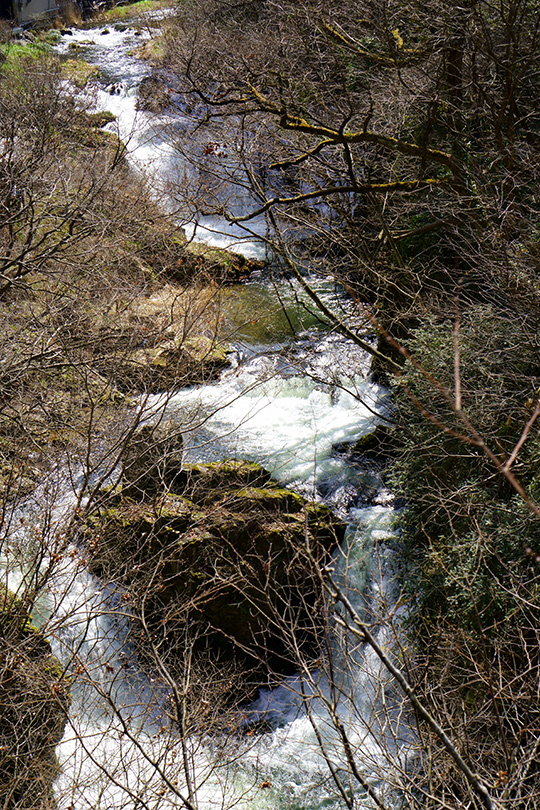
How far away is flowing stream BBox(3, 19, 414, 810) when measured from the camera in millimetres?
5301

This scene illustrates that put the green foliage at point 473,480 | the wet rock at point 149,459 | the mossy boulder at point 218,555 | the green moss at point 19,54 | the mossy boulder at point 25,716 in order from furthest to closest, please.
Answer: the green moss at point 19,54 → the wet rock at point 149,459 → the mossy boulder at point 218,555 → the green foliage at point 473,480 → the mossy boulder at point 25,716

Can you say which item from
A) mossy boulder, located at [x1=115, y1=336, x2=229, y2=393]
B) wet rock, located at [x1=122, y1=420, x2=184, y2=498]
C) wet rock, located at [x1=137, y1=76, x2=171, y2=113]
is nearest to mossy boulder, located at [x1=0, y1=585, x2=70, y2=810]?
wet rock, located at [x1=122, y1=420, x2=184, y2=498]

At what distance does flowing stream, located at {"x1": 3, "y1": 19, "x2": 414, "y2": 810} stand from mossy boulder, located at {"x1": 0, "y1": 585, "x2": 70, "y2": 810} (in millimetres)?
201

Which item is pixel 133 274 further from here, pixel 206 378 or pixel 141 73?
pixel 141 73

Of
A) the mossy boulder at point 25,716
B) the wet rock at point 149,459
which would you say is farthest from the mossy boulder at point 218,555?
the mossy boulder at point 25,716

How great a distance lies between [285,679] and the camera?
7418 millimetres

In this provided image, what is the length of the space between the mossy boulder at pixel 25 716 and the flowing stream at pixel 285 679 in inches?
7.9

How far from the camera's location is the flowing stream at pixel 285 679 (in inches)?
209

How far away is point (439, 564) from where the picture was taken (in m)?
6.67

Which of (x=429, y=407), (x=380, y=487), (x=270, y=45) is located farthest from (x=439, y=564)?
(x=270, y=45)

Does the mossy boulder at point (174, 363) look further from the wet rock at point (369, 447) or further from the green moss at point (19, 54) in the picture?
the green moss at point (19, 54)

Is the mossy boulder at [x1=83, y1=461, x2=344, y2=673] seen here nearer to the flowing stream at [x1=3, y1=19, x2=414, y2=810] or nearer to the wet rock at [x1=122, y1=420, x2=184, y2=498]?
the wet rock at [x1=122, y1=420, x2=184, y2=498]

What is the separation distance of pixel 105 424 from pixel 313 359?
4217 mm

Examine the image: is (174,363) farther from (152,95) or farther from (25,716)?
(152,95)
